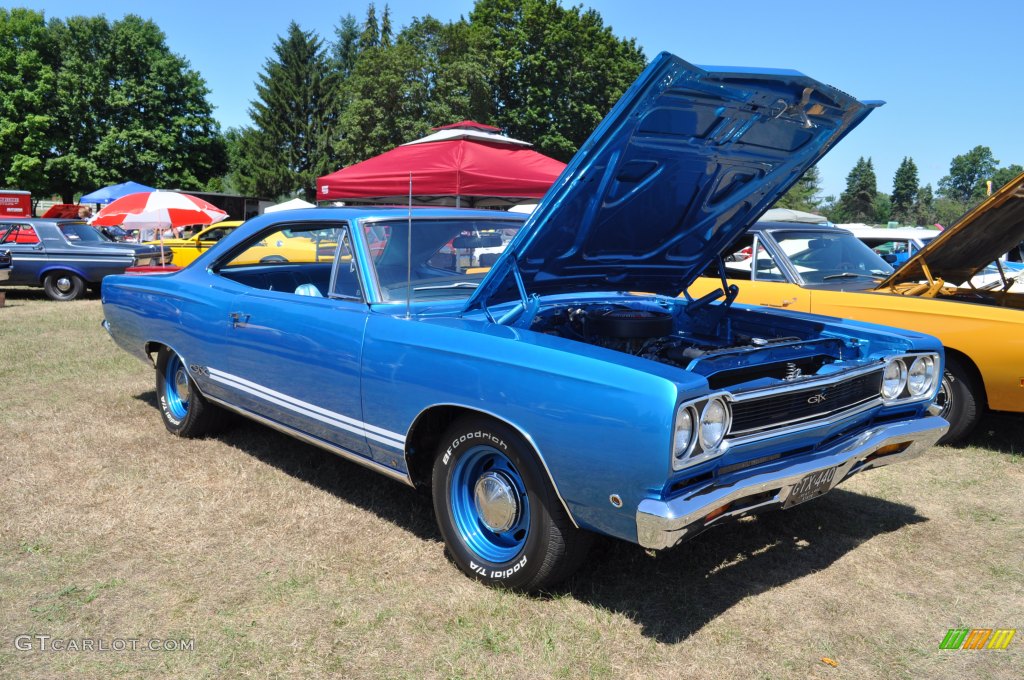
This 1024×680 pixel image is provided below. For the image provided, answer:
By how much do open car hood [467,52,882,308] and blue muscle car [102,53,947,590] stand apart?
1 cm

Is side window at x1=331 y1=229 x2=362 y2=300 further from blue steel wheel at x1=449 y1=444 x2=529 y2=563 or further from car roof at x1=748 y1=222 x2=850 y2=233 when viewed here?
car roof at x1=748 y1=222 x2=850 y2=233

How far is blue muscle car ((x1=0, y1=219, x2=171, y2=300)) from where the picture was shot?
1305 centimetres

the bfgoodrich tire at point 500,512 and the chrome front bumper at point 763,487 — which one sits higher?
the chrome front bumper at point 763,487

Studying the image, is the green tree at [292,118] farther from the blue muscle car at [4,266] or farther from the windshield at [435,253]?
the windshield at [435,253]

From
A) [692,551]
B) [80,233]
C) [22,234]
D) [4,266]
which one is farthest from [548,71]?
[692,551]

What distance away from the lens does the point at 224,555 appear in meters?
3.42

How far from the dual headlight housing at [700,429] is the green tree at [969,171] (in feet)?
467

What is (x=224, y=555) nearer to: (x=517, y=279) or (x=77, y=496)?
(x=77, y=496)

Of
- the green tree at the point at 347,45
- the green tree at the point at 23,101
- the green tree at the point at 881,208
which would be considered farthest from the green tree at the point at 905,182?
the green tree at the point at 23,101

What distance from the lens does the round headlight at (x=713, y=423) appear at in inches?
103

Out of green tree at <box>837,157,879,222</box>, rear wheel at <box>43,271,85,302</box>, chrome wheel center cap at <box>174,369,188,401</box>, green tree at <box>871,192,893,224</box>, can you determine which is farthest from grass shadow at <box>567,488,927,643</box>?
green tree at <box>871,192,893,224</box>

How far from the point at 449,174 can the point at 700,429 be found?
8222 mm

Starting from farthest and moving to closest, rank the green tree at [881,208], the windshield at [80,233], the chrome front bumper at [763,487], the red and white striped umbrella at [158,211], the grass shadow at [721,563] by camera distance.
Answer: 1. the green tree at [881,208]
2. the red and white striped umbrella at [158,211]
3. the windshield at [80,233]
4. the grass shadow at [721,563]
5. the chrome front bumper at [763,487]

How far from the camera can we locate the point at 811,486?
2.95m
